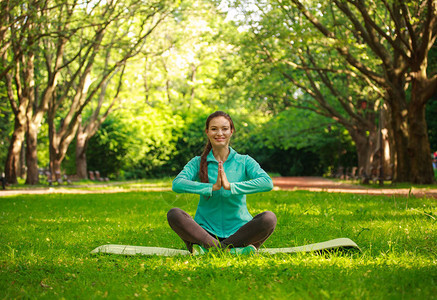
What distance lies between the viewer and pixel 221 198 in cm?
568

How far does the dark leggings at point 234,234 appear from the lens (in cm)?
539

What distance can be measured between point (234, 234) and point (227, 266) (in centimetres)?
78

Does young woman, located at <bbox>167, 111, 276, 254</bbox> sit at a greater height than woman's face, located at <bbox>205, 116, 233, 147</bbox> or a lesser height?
lesser

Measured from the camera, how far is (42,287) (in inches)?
171

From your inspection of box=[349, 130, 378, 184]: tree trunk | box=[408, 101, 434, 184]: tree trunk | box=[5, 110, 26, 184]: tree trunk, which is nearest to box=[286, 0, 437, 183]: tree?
box=[408, 101, 434, 184]: tree trunk

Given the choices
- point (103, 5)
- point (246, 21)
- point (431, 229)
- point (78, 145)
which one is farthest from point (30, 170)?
point (431, 229)

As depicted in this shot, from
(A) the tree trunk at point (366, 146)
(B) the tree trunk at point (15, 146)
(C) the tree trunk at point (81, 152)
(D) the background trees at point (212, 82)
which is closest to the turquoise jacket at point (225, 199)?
(D) the background trees at point (212, 82)

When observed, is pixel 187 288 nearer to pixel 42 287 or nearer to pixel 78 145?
pixel 42 287

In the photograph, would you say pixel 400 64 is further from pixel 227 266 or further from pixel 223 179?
pixel 227 266

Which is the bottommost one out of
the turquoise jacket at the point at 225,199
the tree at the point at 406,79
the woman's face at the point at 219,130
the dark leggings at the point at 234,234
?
the dark leggings at the point at 234,234

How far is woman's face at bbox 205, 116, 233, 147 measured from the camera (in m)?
5.68

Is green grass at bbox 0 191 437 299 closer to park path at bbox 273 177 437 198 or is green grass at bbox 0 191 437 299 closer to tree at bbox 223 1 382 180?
park path at bbox 273 177 437 198

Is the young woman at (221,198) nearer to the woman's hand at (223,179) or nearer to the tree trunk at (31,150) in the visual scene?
the woman's hand at (223,179)

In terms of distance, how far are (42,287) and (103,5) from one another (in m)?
20.3
